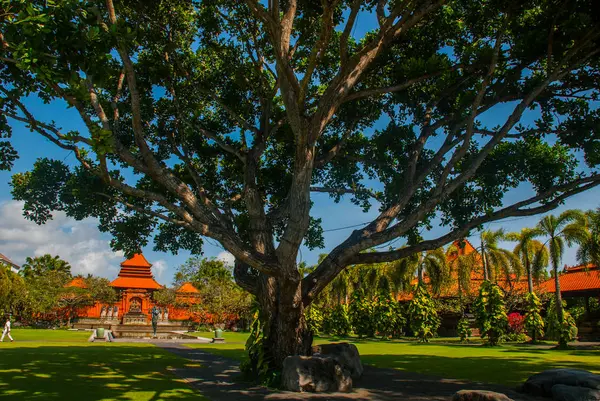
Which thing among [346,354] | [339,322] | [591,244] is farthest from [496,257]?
[346,354]

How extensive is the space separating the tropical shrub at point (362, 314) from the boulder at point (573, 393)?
2535 centimetres

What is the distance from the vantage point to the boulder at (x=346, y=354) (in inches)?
426

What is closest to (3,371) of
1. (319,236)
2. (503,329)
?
(319,236)

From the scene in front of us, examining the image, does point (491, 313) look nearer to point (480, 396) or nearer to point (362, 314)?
point (362, 314)

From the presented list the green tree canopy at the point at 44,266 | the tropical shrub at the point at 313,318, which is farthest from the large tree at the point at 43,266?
the tropical shrub at the point at 313,318

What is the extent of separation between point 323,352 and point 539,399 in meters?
4.97

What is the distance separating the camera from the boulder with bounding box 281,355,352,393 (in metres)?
8.72

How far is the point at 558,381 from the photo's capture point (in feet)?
27.3

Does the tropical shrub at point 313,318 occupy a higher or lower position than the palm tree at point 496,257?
lower

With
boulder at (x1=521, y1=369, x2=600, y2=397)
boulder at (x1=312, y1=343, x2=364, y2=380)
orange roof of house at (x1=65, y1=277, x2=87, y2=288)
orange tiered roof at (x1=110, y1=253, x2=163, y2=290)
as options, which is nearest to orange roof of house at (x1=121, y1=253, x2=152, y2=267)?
orange tiered roof at (x1=110, y1=253, x2=163, y2=290)

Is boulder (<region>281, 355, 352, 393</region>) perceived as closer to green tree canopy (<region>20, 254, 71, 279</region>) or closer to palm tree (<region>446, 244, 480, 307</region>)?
palm tree (<region>446, 244, 480, 307</region>)

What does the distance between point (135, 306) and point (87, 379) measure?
39.9m

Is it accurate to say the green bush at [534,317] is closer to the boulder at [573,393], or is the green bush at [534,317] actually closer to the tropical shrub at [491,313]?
the tropical shrub at [491,313]

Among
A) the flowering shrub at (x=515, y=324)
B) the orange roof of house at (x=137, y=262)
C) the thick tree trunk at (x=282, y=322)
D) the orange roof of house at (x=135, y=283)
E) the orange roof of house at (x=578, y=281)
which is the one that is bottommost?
the flowering shrub at (x=515, y=324)
